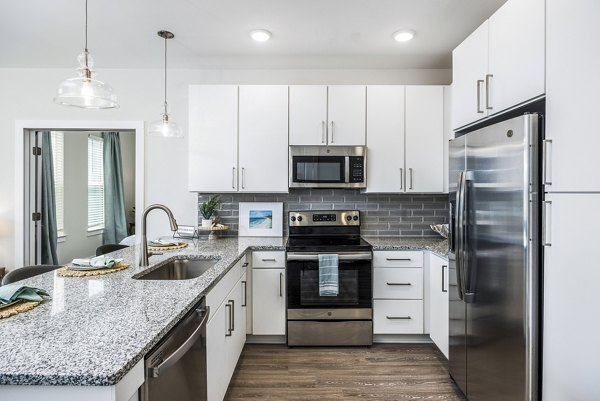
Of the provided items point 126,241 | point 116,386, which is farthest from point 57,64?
point 116,386

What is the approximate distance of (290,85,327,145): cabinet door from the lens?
3131 mm

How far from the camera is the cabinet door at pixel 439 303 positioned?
2.49 m

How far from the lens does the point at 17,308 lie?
49.1 inches

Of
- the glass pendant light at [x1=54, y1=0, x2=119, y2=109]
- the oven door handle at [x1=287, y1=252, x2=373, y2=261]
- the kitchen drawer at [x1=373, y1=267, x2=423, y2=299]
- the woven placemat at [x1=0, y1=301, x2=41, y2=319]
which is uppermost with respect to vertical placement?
the glass pendant light at [x1=54, y1=0, x2=119, y2=109]

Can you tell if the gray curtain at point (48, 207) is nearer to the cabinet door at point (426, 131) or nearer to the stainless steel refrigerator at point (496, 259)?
the cabinet door at point (426, 131)

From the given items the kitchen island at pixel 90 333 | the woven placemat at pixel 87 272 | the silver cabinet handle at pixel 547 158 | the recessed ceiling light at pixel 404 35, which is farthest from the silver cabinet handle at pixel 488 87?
the woven placemat at pixel 87 272

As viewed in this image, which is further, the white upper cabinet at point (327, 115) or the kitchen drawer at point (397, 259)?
the white upper cabinet at point (327, 115)

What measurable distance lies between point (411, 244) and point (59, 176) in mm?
4309

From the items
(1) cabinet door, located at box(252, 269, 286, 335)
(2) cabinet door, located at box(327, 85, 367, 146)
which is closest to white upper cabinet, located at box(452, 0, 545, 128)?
(2) cabinet door, located at box(327, 85, 367, 146)

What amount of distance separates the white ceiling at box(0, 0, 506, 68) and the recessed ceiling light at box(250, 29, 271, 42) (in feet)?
0.18

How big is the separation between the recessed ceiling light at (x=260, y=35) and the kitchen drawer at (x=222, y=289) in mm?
1767

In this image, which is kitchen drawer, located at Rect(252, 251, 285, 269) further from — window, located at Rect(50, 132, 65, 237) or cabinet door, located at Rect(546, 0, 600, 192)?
window, located at Rect(50, 132, 65, 237)

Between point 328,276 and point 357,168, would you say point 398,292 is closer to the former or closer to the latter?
point 328,276

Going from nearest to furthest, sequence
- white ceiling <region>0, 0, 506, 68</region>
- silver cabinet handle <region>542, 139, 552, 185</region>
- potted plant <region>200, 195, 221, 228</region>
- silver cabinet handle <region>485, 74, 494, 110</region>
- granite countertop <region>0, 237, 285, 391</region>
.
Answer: granite countertop <region>0, 237, 285, 391</region>
silver cabinet handle <region>542, 139, 552, 185</region>
silver cabinet handle <region>485, 74, 494, 110</region>
white ceiling <region>0, 0, 506, 68</region>
potted plant <region>200, 195, 221, 228</region>
